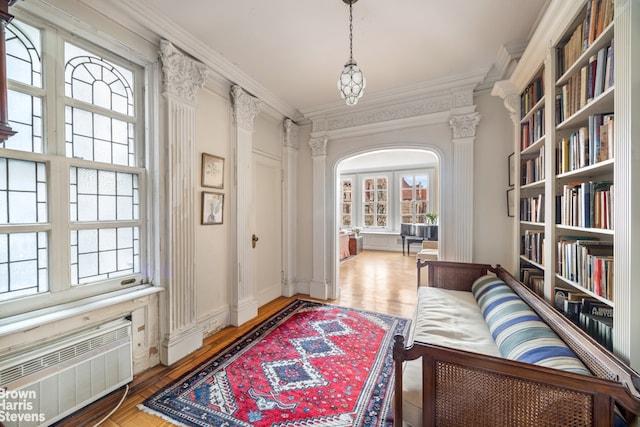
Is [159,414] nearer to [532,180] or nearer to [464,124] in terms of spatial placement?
[532,180]

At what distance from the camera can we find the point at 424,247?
5.91 m

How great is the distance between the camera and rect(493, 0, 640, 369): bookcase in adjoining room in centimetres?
110

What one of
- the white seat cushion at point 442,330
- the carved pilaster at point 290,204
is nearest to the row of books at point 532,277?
the white seat cushion at point 442,330

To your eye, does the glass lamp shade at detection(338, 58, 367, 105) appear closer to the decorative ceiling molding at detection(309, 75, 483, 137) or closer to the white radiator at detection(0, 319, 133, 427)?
the decorative ceiling molding at detection(309, 75, 483, 137)

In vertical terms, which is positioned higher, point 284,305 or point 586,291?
point 586,291

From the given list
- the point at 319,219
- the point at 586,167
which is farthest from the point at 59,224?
the point at 586,167

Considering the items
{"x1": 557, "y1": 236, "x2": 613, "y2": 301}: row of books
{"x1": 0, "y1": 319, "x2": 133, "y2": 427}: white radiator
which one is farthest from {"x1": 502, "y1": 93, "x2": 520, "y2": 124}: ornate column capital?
{"x1": 0, "y1": 319, "x2": 133, "y2": 427}: white radiator

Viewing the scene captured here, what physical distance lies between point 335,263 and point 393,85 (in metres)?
2.70

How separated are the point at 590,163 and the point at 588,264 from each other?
1.95ft

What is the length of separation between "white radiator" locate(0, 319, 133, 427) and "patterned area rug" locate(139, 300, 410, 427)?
0.38 metres

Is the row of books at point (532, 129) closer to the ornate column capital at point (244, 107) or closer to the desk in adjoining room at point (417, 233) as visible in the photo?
the ornate column capital at point (244, 107)

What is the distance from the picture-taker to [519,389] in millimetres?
1029

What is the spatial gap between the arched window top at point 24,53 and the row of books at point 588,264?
11.9 feet

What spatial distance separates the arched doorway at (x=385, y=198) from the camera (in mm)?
8297
